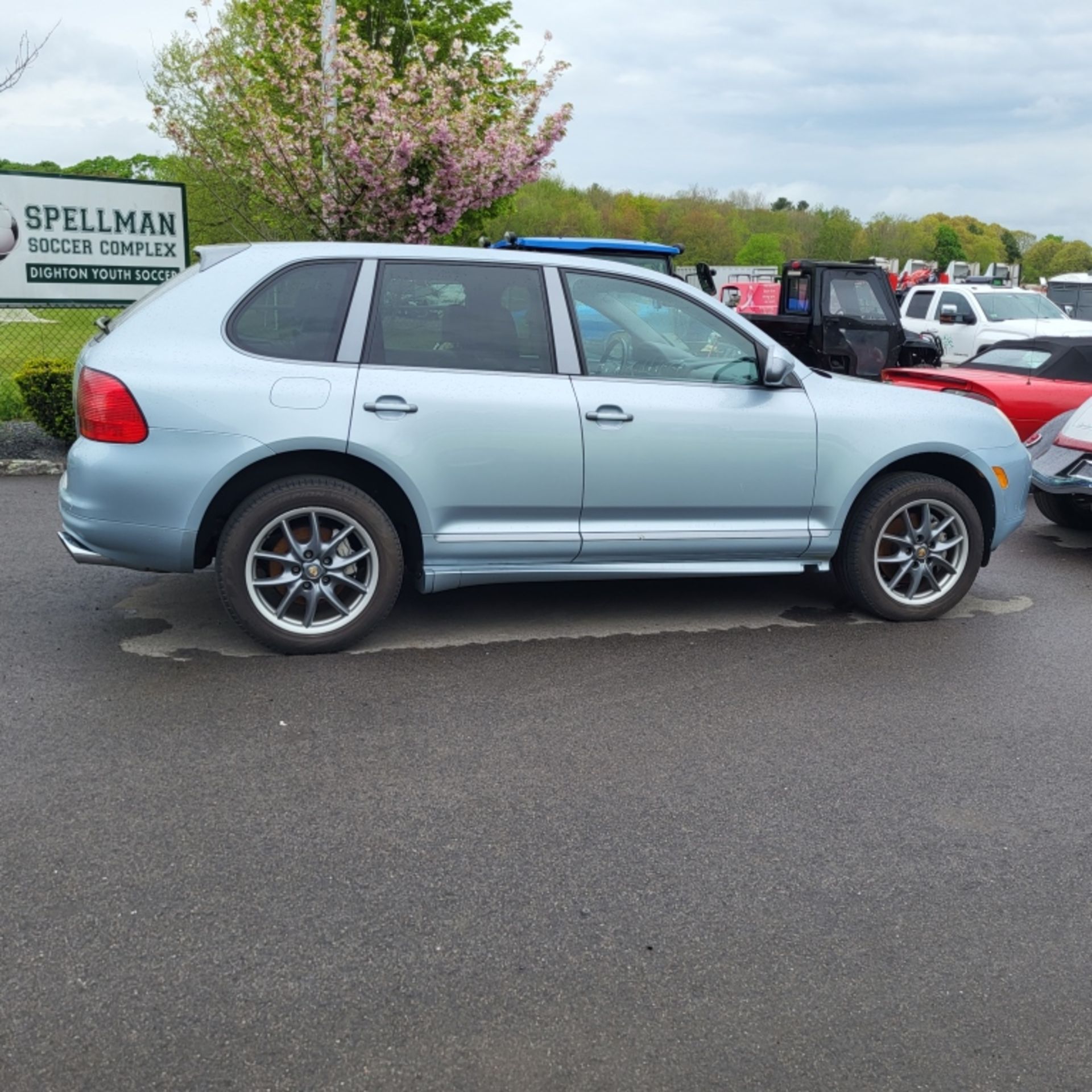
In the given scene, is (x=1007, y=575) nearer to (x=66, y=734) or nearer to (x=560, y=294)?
(x=560, y=294)

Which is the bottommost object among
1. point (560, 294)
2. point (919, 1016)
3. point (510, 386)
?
point (919, 1016)

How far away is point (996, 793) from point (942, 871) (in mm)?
660

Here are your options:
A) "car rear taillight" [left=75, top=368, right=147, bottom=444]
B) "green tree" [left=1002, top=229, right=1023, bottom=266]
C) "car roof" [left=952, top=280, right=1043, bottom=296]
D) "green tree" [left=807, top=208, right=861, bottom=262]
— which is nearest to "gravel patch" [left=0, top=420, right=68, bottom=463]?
"car rear taillight" [left=75, top=368, right=147, bottom=444]

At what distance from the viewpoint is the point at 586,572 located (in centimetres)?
558

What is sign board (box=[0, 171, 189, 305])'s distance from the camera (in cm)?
1179

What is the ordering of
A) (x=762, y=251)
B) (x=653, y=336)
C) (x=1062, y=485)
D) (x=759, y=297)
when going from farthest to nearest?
(x=762, y=251) → (x=759, y=297) → (x=1062, y=485) → (x=653, y=336)

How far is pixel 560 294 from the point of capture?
557cm

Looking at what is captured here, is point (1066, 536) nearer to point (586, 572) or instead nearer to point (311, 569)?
point (586, 572)

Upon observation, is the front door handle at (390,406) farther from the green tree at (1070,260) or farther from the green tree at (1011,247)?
the green tree at (1011,247)

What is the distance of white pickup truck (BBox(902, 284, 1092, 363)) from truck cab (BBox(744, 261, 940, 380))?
3.67 m

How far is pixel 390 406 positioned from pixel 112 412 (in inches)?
44.4

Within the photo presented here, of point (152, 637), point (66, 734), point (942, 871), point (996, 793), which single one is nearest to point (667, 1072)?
point (942, 871)

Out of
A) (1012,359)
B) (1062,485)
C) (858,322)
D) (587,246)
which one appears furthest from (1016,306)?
(1062,485)

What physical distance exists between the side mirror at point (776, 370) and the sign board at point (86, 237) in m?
8.53
